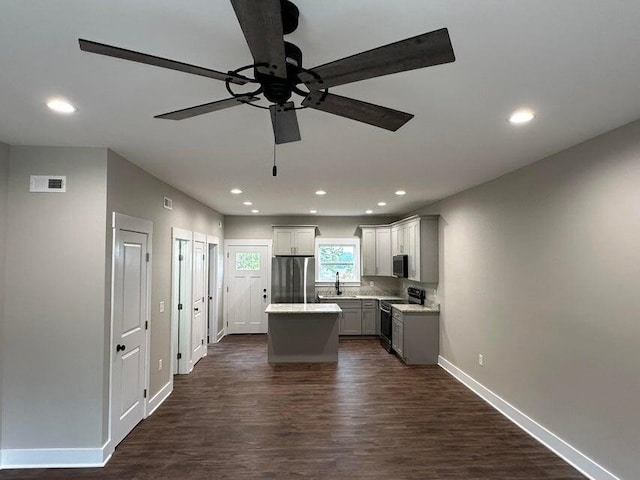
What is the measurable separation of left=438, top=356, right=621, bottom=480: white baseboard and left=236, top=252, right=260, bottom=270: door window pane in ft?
15.6

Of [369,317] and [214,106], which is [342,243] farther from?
[214,106]

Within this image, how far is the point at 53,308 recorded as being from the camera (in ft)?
9.71

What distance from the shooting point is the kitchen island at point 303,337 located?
18.8ft

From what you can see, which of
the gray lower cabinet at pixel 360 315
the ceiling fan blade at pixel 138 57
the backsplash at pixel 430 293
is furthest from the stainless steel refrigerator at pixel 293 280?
the ceiling fan blade at pixel 138 57

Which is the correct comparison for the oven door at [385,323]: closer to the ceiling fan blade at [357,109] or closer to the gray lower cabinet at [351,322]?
the gray lower cabinet at [351,322]

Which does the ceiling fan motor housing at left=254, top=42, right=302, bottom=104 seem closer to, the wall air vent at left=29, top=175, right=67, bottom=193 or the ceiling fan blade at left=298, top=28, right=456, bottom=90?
the ceiling fan blade at left=298, top=28, right=456, bottom=90

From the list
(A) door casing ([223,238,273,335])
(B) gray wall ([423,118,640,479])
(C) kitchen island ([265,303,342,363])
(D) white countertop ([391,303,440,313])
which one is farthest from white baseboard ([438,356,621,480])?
(A) door casing ([223,238,273,335])

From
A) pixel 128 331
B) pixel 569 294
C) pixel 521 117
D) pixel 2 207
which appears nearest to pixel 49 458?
pixel 128 331

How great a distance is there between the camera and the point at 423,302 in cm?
645

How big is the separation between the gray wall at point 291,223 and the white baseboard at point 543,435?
13.4 feet

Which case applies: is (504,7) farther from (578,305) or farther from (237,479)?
(237,479)

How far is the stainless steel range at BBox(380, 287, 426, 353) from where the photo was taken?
653 centimetres

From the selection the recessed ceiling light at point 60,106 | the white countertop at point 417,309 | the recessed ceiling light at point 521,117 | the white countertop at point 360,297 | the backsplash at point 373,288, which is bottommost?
the white countertop at point 360,297

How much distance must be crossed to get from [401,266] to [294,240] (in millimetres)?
2328
